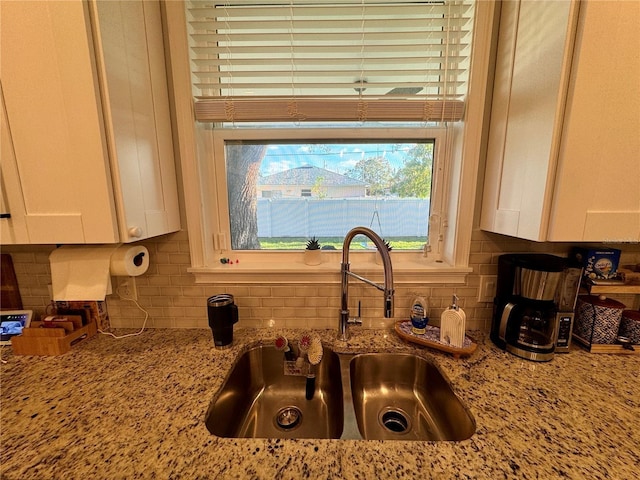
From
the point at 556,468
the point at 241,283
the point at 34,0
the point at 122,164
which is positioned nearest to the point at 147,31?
the point at 34,0

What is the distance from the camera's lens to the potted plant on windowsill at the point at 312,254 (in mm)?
1209

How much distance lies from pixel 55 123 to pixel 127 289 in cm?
72

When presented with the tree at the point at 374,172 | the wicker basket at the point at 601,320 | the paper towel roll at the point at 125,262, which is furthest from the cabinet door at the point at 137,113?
the wicker basket at the point at 601,320

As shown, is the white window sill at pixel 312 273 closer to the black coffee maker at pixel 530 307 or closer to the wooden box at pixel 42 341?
the black coffee maker at pixel 530 307

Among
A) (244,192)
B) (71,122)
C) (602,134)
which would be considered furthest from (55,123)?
(602,134)

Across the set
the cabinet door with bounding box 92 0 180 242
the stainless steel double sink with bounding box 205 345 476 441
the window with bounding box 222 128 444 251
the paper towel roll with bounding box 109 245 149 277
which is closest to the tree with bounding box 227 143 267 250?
the window with bounding box 222 128 444 251

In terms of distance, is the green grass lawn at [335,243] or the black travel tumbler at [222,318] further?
the green grass lawn at [335,243]

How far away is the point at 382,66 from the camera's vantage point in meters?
1.12

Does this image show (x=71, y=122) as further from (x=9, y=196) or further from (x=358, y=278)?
(x=358, y=278)

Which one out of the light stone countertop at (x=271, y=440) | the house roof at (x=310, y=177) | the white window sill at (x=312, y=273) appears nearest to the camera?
the light stone countertop at (x=271, y=440)

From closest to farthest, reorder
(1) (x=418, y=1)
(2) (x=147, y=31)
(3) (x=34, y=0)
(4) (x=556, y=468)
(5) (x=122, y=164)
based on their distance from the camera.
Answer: (4) (x=556, y=468), (3) (x=34, y=0), (5) (x=122, y=164), (2) (x=147, y=31), (1) (x=418, y=1)

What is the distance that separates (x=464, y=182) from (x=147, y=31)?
1327mm

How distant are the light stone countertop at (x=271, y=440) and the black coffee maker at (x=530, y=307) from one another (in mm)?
55

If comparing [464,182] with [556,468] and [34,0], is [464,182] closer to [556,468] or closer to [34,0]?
[556,468]
